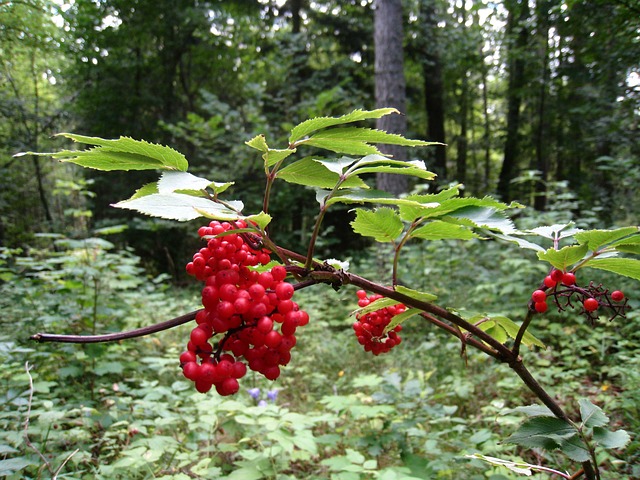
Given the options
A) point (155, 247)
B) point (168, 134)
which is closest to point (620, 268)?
point (155, 247)

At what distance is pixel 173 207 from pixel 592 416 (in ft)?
3.53

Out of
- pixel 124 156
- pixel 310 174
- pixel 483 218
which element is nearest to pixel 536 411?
pixel 483 218

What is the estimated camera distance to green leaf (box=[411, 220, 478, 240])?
0.80 meters

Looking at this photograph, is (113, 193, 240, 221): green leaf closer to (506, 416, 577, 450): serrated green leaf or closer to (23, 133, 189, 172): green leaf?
(23, 133, 189, 172): green leaf

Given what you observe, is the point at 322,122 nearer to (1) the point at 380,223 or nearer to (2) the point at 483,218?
(1) the point at 380,223

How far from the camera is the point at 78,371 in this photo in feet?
9.43

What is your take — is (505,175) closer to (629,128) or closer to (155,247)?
(629,128)

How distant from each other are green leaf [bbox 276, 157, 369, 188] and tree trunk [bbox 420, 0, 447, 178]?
9.54 metres

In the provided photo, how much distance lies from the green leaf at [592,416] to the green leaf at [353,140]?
2.58 feet

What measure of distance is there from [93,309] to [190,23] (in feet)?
29.5

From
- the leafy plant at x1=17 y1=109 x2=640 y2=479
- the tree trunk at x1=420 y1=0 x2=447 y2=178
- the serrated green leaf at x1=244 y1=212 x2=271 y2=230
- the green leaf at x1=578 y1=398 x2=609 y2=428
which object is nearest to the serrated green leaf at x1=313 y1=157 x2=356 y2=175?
the leafy plant at x1=17 y1=109 x2=640 y2=479

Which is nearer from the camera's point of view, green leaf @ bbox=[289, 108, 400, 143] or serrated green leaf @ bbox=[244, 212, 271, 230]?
serrated green leaf @ bbox=[244, 212, 271, 230]

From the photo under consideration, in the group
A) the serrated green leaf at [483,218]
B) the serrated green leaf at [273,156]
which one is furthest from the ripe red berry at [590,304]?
the serrated green leaf at [273,156]

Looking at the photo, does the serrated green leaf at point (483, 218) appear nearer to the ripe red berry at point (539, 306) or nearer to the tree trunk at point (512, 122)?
the ripe red berry at point (539, 306)
